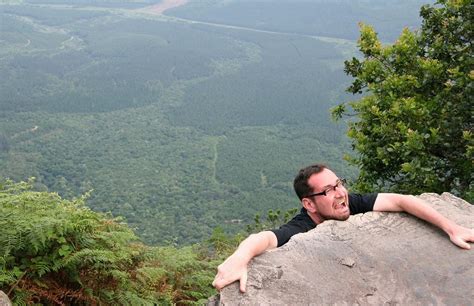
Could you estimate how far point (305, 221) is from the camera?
183 inches

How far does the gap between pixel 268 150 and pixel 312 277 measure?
98.3 metres

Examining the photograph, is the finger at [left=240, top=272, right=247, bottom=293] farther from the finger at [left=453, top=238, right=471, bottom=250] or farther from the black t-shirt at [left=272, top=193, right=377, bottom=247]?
the finger at [left=453, top=238, right=471, bottom=250]

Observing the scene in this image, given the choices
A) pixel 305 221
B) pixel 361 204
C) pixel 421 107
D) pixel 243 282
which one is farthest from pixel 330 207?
pixel 421 107

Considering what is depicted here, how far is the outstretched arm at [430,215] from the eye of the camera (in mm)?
4402

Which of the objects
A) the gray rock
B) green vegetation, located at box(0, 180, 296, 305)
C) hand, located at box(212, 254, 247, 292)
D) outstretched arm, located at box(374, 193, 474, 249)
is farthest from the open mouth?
the gray rock

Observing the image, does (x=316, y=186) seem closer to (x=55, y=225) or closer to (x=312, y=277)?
(x=312, y=277)

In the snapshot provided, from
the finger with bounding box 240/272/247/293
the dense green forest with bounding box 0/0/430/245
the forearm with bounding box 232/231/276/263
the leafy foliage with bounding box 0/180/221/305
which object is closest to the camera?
the finger with bounding box 240/272/247/293

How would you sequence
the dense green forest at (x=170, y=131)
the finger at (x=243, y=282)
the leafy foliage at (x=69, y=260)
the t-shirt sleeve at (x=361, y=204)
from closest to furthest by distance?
1. the finger at (x=243, y=282)
2. the t-shirt sleeve at (x=361, y=204)
3. the leafy foliage at (x=69, y=260)
4. the dense green forest at (x=170, y=131)

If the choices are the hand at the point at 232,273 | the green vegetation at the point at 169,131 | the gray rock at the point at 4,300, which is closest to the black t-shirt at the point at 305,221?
the hand at the point at 232,273

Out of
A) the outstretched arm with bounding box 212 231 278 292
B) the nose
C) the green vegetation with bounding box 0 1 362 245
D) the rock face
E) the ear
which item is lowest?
the green vegetation with bounding box 0 1 362 245

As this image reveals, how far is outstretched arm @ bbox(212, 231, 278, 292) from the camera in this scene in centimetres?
359

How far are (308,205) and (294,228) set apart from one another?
0.78ft

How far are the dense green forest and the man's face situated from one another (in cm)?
1747

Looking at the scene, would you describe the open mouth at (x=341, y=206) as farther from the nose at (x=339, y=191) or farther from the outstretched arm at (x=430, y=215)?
the outstretched arm at (x=430, y=215)
